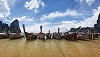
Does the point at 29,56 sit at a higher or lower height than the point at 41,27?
lower

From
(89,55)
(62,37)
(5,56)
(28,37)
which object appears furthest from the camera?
(62,37)

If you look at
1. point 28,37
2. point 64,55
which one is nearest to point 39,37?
point 28,37

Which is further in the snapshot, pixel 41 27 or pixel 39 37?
pixel 41 27

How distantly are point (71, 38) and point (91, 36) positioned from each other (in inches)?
415

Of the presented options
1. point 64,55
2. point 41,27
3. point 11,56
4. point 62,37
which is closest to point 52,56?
point 64,55

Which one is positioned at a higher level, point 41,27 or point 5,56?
point 41,27

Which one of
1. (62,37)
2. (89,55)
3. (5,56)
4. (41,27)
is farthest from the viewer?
(41,27)

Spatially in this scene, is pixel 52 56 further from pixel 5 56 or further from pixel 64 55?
pixel 5 56

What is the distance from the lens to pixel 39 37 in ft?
190

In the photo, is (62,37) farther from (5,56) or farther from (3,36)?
(5,56)

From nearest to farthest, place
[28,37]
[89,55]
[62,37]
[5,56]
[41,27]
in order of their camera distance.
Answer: [5,56]
[89,55]
[28,37]
[62,37]
[41,27]

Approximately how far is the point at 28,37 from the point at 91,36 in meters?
21.1

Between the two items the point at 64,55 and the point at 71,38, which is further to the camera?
the point at 71,38

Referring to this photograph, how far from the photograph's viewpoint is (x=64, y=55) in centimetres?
2639
